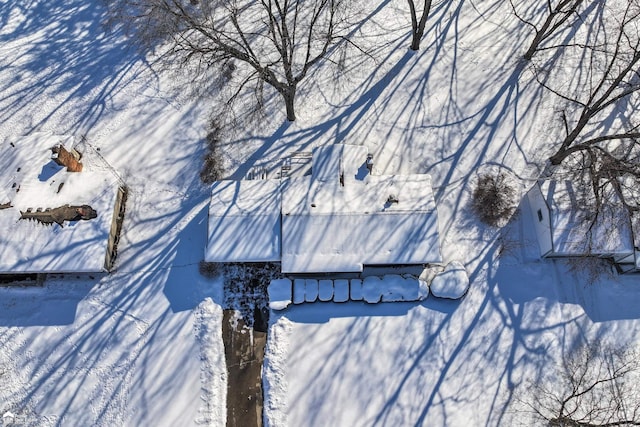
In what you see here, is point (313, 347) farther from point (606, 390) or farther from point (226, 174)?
point (606, 390)

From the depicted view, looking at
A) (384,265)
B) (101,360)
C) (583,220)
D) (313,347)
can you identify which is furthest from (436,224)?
(101,360)

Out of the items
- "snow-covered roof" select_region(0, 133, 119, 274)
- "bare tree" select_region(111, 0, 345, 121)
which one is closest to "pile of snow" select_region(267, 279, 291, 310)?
"snow-covered roof" select_region(0, 133, 119, 274)

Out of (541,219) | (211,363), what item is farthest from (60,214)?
(541,219)

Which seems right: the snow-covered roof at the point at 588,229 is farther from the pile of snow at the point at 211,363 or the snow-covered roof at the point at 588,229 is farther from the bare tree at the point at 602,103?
the pile of snow at the point at 211,363

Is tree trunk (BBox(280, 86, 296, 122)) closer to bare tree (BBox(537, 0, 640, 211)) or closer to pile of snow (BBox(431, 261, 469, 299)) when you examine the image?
pile of snow (BBox(431, 261, 469, 299))

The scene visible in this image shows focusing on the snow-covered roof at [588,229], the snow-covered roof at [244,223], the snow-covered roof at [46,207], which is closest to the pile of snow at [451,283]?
the snow-covered roof at [588,229]
